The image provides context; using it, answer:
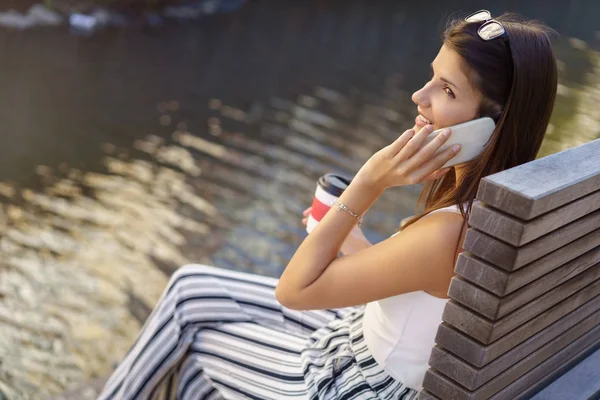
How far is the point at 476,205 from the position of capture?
1.40 meters

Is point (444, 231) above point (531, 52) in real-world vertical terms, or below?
below

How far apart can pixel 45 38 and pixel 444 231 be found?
8.92 meters

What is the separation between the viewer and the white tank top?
1840 mm

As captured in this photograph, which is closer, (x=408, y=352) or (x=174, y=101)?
(x=408, y=352)

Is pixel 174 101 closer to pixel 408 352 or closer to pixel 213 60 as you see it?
pixel 213 60

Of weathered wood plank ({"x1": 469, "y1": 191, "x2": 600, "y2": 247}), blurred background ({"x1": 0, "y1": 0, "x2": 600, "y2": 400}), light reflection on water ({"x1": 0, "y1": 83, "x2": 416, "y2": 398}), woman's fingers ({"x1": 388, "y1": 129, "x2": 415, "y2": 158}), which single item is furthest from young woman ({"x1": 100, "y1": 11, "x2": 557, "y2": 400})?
light reflection on water ({"x1": 0, "y1": 83, "x2": 416, "y2": 398})

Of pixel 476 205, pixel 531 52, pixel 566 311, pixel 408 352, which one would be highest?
pixel 531 52

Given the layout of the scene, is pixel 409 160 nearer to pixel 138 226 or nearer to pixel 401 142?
pixel 401 142

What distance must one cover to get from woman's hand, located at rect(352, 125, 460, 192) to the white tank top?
0.11 meters

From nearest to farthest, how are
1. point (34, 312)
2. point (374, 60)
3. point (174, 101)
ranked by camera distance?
point (34, 312) → point (174, 101) → point (374, 60)

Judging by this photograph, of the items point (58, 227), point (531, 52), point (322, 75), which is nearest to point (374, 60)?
point (322, 75)

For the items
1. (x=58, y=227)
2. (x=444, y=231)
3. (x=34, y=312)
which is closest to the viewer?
(x=444, y=231)

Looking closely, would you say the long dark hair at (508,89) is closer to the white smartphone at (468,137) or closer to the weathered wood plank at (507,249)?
the white smartphone at (468,137)

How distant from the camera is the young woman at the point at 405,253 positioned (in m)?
1.80
